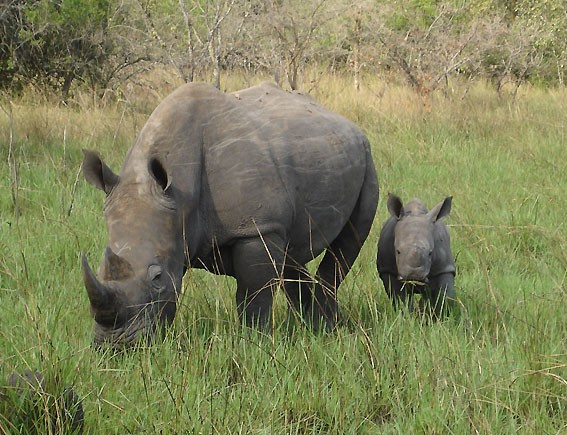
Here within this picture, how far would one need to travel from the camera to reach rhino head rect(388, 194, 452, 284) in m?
4.48

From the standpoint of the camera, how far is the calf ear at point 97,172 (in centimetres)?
366

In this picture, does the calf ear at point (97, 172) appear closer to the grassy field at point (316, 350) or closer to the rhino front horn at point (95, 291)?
the grassy field at point (316, 350)

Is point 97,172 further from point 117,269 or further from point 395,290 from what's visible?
point 395,290

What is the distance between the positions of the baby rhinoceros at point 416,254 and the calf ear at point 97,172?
1617 mm

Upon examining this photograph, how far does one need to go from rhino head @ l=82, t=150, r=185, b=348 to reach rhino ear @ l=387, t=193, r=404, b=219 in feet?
4.86

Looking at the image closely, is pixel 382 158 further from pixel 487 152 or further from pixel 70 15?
pixel 70 15

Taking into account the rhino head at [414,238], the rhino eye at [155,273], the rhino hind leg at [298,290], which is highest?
the rhino eye at [155,273]

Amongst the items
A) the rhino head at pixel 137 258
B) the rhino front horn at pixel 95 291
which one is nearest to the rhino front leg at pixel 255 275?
the rhino head at pixel 137 258

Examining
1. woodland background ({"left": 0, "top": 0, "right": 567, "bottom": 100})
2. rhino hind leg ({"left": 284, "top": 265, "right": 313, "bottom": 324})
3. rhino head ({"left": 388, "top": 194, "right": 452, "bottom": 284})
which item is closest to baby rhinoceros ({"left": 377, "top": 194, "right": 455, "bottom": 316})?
rhino head ({"left": 388, "top": 194, "right": 452, "bottom": 284})

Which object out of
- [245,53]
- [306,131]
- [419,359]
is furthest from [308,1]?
[419,359]

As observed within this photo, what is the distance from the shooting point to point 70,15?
10.3 meters

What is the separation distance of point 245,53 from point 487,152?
5199 mm

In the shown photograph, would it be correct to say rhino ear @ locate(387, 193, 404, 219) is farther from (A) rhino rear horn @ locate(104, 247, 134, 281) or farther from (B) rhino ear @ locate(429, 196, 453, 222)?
(A) rhino rear horn @ locate(104, 247, 134, 281)

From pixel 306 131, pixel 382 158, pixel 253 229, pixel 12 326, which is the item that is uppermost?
pixel 306 131
